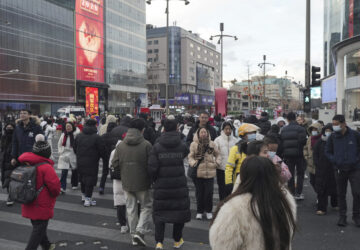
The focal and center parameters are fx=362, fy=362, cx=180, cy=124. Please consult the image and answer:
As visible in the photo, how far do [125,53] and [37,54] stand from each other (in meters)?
27.1

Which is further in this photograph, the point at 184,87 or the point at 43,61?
the point at 184,87

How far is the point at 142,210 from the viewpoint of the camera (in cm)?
546

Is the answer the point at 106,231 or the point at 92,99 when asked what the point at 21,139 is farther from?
the point at 92,99

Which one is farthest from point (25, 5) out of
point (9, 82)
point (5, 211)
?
point (5, 211)

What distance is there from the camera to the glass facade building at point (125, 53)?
8138 centimetres

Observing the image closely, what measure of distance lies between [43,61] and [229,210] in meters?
67.7

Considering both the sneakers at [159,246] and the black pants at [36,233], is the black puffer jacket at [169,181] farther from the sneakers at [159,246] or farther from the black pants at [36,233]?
the black pants at [36,233]

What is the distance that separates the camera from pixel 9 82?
5666 cm

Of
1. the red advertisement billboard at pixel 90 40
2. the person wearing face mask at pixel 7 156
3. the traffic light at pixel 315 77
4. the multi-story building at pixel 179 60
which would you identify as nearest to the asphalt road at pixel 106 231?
the person wearing face mask at pixel 7 156

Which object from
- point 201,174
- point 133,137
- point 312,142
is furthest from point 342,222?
point 133,137

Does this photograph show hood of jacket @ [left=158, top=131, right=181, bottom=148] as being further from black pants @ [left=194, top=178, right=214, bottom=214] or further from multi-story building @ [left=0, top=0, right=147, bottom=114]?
multi-story building @ [left=0, top=0, right=147, bottom=114]

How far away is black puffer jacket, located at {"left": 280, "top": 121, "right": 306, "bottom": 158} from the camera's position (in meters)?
8.01

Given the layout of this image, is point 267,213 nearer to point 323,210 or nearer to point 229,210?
point 229,210

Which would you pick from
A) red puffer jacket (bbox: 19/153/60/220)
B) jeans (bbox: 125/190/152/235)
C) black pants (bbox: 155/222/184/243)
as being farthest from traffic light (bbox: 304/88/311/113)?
red puffer jacket (bbox: 19/153/60/220)
